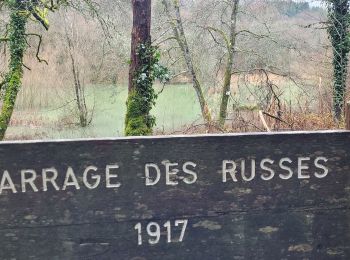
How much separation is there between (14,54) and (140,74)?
13.8 feet

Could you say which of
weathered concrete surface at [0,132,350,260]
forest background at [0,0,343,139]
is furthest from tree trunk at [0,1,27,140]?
weathered concrete surface at [0,132,350,260]

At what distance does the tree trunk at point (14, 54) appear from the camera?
44.9 feet

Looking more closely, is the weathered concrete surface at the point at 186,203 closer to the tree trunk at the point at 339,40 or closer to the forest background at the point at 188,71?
the forest background at the point at 188,71

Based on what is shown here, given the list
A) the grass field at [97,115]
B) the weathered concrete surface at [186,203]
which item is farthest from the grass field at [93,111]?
the weathered concrete surface at [186,203]

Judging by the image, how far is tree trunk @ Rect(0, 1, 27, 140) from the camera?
13688 mm

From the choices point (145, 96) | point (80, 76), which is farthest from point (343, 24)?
point (80, 76)

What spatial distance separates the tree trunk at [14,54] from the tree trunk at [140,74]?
11.4 ft

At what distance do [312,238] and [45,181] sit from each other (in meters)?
1.29

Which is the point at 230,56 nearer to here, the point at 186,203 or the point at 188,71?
the point at 188,71

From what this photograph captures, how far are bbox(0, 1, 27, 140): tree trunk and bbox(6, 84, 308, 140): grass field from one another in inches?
141

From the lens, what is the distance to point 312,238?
2488 millimetres

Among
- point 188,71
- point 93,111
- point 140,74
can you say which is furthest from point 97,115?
point 140,74

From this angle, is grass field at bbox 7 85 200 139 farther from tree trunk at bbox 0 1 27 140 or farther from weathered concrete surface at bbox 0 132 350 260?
weathered concrete surface at bbox 0 132 350 260

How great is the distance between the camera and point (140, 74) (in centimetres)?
1215
